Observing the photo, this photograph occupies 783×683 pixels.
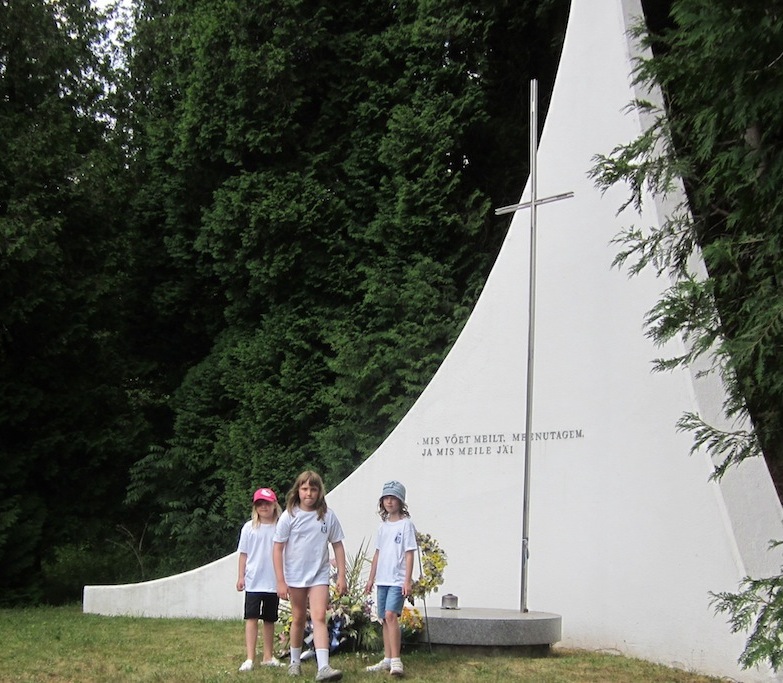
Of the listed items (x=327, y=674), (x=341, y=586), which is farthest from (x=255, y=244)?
(x=327, y=674)

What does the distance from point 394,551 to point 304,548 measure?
0.59 meters

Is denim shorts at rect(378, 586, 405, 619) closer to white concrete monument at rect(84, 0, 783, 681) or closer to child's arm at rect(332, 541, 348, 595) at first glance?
child's arm at rect(332, 541, 348, 595)

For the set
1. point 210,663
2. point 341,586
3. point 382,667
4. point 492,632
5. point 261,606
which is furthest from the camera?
point 210,663

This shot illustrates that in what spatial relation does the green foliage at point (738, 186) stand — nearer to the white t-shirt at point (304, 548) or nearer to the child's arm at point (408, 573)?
the child's arm at point (408, 573)

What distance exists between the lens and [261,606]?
664cm

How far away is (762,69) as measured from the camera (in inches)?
171

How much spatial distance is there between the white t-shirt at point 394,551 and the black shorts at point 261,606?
76cm

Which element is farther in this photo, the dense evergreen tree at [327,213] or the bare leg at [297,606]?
the dense evergreen tree at [327,213]

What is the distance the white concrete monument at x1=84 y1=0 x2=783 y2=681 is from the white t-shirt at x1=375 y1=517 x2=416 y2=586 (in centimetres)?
220

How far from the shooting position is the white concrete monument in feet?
23.7

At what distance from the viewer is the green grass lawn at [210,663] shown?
645 centimetres

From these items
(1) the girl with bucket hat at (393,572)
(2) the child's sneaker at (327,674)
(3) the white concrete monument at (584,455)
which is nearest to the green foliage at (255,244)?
(3) the white concrete monument at (584,455)

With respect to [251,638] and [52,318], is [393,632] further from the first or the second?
[52,318]

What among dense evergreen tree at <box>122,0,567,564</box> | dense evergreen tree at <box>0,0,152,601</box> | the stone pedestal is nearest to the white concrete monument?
the stone pedestal
